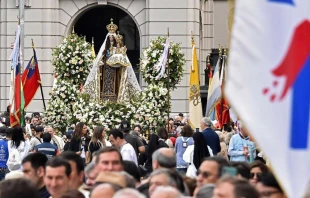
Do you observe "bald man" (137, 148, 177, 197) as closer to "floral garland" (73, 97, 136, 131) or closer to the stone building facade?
"floral garland" (73, 97, 136, 131)

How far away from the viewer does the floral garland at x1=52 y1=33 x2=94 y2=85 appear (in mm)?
29875

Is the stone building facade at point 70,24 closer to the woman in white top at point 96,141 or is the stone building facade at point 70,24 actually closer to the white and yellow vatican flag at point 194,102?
the white and yellow vatican flag at point 194,102

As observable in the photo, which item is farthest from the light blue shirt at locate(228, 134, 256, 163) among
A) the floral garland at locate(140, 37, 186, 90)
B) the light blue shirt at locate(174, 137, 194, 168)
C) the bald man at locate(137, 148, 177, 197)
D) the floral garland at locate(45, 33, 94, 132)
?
the floral garland at locate(140, 37, 186, 90)

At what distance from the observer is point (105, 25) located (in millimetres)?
38594

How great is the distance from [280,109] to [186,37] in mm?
31440

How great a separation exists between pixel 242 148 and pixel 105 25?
19.5 m

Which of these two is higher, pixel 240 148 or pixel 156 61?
pixel 156 61

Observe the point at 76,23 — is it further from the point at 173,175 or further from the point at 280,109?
the point at 280,109

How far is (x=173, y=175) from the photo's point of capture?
30.7 feet

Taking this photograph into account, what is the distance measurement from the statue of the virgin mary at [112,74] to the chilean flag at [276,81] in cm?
2318

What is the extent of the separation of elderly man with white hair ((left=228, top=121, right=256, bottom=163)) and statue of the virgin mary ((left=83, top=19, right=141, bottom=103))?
949cm

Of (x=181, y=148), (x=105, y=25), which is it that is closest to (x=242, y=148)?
(x=181, y=148)

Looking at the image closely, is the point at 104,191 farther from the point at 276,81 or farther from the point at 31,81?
the point at 31,81

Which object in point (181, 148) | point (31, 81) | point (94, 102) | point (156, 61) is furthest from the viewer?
point (156, 61)
